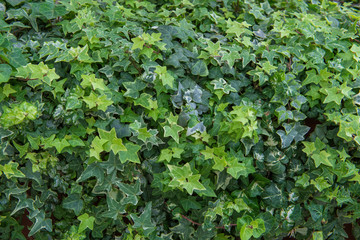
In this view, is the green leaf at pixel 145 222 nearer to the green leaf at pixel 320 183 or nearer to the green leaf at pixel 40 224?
the green leaf at pixel 40 224

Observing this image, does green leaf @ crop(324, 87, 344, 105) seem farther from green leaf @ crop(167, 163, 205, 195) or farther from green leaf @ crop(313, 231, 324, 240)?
green leaf @ crop(167, 163, 205, 195)

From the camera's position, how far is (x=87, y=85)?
2057 mm

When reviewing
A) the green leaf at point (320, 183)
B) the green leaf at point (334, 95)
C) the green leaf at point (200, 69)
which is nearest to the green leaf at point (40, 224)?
the green leaf at point (200, 69)

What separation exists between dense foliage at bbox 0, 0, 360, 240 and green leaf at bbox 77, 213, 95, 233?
1 centimetres

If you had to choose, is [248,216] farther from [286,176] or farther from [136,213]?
[136,213]

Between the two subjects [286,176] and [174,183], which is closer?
Answer: [174,183]

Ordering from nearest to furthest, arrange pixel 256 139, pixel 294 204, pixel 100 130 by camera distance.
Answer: pixel 100 130 < pixel 256 139 < pixel 294 204

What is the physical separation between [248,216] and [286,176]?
1.32 ft

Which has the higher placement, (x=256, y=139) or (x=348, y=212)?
(x=256, y=139)

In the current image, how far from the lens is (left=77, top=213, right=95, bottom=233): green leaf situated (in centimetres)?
209

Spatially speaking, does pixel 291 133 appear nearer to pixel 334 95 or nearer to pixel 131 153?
pixel 334 95

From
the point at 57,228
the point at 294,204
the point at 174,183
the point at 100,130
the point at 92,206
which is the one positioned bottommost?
the point at 57,228

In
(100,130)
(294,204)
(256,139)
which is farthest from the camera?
(294,204)

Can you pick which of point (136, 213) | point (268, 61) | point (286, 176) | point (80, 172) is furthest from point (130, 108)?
point (286, 176)
